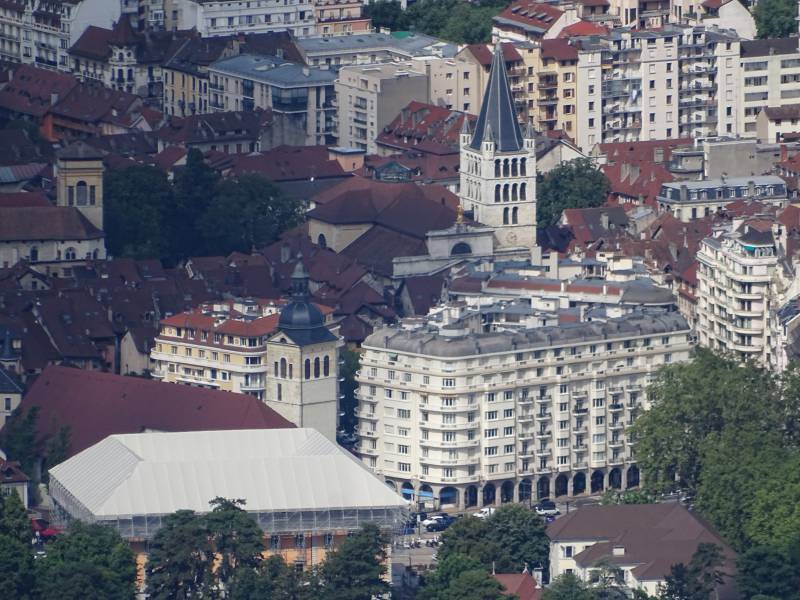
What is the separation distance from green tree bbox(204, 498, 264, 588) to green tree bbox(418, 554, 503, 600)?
21.4 ft

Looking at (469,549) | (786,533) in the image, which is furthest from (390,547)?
(786,533)

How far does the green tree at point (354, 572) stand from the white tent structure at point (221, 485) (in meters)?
3.63

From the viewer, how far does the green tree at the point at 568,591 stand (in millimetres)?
187000

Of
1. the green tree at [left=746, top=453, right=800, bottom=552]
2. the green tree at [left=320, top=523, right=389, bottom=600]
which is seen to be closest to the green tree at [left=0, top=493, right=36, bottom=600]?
the green tree at [left=320, top=523, right=389, bottom=600]

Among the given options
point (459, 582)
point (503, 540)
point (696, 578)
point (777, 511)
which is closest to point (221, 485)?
point (503, 540)

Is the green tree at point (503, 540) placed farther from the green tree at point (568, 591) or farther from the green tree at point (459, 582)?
the green tree at point (568, 591)

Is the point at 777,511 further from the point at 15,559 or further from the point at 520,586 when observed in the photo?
the point at 15,559

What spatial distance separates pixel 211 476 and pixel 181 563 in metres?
6.90

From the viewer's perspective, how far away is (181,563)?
189 m

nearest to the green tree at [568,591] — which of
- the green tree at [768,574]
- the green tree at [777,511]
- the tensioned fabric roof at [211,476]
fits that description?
the green tree at [768,574]

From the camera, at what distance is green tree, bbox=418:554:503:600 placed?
613ft

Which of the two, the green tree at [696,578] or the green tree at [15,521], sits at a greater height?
the green tree at [15,521]

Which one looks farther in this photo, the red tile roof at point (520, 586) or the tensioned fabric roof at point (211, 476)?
the tensioned fabric roof at point (211, 476)

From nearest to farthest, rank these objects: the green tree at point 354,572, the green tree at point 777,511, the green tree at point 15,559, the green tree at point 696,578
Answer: the green tree at point 15,559, the green tree at point 696,578, the green tree at point 354,572, the green tree at point 777,511
